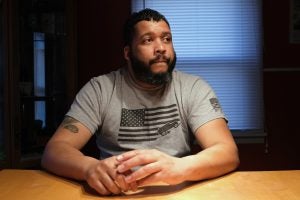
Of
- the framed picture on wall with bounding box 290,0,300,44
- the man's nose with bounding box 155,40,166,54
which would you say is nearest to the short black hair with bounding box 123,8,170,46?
the man's nose with bounding box 155,40,166,54

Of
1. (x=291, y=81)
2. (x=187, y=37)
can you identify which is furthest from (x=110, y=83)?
(x=291, y=81)

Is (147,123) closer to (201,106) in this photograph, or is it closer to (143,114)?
(143,114)

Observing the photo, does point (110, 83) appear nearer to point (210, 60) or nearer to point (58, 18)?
point (58, 18)

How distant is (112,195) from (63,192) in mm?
138

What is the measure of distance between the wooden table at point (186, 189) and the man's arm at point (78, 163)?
27mm

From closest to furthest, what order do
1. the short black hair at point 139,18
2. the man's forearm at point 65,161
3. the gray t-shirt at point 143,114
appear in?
1. the man's forearm at point 65,161
2. the gray t-shirt at point 143,114
3. the short black hair at point 139,18

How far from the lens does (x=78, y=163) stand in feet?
3.50

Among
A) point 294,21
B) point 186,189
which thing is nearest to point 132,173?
point 186,189

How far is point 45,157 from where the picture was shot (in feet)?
3.95

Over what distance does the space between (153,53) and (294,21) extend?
5.52 ft

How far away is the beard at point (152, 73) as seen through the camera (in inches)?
59.8

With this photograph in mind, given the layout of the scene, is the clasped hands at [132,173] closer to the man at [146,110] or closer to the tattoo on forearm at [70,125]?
the man at [146,110]

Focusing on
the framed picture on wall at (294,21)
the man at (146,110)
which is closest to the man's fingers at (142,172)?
the man at (146,110)

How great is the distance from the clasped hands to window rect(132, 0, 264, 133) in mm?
1851
